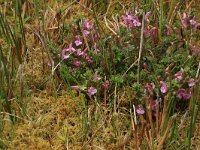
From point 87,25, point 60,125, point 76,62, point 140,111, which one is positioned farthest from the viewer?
point 87,25

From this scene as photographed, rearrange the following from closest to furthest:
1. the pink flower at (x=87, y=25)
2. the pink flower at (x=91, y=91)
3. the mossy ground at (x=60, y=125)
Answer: the mossy ground at (x=60, y=125) < the pink flower at (x=91, y=91) < the pink flower at (x=87, y=25)

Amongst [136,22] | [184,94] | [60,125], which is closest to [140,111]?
[184,94]

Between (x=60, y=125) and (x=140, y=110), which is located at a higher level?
(x=140, y=110)

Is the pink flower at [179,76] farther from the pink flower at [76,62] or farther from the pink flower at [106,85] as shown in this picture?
the pink flower at [76,62]

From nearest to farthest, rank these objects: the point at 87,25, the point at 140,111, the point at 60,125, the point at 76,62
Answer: the point at 140,111
the point at 60,125
the point at 76,62
the point at 87,25

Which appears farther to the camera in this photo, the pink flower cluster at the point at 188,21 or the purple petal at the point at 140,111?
the pink flower cluster at the point at 188,21

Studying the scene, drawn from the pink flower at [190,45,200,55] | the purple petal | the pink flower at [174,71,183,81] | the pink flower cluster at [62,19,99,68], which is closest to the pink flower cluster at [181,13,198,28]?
the pink flower at [190,45,200,55]

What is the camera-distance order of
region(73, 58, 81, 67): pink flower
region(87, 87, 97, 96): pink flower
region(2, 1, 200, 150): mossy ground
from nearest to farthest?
region(2, 1, 200, 150): mossy ground, region(87, 87, 97, 96): pink flower, region(73, 58, 81, 67): pink flower

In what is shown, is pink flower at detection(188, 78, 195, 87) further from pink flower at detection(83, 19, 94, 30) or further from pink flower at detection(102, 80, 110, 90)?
pink flower at detection(83, 19, 94, 30)

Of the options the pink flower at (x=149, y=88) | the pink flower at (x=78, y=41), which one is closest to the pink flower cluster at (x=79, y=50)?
the pink flower at (x=78, y=41)

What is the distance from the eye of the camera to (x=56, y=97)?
2426 millimetres

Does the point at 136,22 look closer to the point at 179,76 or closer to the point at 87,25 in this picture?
the point at 87,25

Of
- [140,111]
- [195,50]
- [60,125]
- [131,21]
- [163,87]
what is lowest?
[60,125]

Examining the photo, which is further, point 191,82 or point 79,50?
point 79,50
